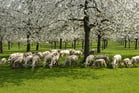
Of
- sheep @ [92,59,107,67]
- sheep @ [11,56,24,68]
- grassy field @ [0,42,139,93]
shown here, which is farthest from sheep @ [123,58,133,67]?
sheep @ [11,56,24,68]

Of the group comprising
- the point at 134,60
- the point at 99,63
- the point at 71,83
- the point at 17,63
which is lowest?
the point at 71,83

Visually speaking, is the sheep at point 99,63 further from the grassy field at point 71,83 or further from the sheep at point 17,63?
the sheep at point 17,63

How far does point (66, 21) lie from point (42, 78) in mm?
8453

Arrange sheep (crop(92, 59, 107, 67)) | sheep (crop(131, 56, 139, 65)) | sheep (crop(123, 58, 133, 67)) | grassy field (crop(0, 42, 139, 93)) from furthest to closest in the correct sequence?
sheep (crop(131, 56, 139, 65)), sheep (crop(123, 58, 133, 67)), sheep (crop(92, 59, 107, 67)), grassy field (crop(0, 42, 139, 93))

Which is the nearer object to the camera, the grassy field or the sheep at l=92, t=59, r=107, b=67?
the grassy field

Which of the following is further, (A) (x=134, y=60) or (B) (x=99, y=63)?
(A) (x=134, y=60)

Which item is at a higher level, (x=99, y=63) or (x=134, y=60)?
(x=134, y=60)

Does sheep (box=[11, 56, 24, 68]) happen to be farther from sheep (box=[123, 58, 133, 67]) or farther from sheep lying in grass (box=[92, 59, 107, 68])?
sheep (box=[123, 58, 133, 67])

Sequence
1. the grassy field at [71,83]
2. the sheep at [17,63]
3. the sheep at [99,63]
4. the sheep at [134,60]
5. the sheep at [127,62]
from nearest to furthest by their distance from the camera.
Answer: the grassy field at [71,83] < the sheep at [99,63] < the sheep at [127,62] < the sheep at [17,63] < the sheep at [134,60]

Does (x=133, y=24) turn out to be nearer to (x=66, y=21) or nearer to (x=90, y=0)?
(x=90, y=0)

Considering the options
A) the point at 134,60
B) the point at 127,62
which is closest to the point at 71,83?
the point at 127,62

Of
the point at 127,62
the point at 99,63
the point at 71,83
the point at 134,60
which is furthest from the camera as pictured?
the point at 134,60

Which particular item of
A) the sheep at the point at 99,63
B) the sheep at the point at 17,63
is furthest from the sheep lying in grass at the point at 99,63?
the sheep at the point at 17,63

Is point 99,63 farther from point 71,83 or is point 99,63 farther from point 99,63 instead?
point 71,83
